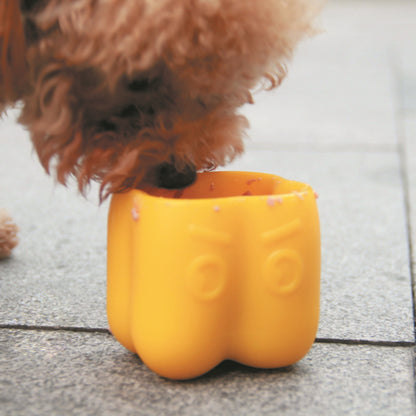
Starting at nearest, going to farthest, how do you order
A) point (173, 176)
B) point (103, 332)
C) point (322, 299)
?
point (173, 176) → point (103, 332) → point (322, 299)

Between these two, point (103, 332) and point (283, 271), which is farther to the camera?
point (103, 332)

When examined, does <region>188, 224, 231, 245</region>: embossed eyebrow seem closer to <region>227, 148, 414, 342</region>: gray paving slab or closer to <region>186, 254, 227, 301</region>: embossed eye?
<region>186, 254, 227, 301</region>: embossed eye

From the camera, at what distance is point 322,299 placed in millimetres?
1748

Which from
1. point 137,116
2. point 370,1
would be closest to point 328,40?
point 370,1

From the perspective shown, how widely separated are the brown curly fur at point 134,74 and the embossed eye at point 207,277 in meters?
0.26

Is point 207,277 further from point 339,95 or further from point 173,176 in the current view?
point 339,95

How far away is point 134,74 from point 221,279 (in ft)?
1.47

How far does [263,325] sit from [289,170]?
189 centimetres

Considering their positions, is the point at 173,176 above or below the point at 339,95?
above

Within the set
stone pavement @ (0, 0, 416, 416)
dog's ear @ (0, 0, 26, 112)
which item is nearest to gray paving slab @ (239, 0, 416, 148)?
stone pavement @ (0, 0, 416, 416)

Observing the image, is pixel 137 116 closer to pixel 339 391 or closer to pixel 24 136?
pixel 339 391

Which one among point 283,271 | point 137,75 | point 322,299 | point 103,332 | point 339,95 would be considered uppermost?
point 137,75

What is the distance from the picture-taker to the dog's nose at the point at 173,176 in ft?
4.58

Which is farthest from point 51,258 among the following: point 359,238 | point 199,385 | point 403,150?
point 403,150
